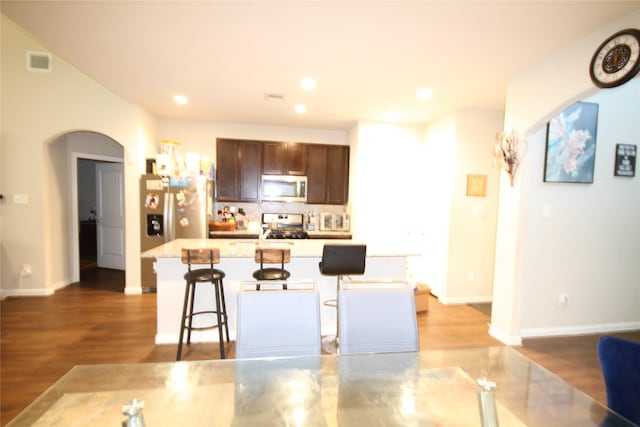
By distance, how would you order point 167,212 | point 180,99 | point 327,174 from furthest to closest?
1. point 327,174
2. point 167,212
3. point 180,99

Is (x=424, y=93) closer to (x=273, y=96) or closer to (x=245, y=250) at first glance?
(x=273, y=96)

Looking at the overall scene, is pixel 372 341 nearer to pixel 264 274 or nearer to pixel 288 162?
pixel 264 274

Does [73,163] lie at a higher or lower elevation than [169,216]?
higher

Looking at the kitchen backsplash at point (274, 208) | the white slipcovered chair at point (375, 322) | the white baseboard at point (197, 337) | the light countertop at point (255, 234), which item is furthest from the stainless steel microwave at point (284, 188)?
the white slipcovered chair at point (375, 322)

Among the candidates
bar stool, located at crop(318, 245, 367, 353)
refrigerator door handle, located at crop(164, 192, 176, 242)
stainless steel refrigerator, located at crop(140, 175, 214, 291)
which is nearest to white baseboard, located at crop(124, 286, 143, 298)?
stainless steel refrigerator, located at crop(140, 175, 214, 291)

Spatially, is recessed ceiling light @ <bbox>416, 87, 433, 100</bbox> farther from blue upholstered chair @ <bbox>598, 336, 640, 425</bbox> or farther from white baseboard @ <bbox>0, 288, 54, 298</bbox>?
white baseboard @ <bbox>0, 288, 54, 298</bbox>

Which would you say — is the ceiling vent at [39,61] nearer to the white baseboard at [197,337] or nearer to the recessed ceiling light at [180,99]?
the recessed ceiling light at [180,99]

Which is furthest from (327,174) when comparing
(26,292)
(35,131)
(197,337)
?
(26,292)

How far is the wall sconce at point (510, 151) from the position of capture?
2760 mm

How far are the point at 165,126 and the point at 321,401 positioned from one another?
4.93 m

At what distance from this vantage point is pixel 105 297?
389cm

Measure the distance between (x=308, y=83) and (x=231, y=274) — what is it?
215 cm

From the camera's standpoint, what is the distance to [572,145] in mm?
2936

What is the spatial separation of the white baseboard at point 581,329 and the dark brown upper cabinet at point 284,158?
11.9ft
